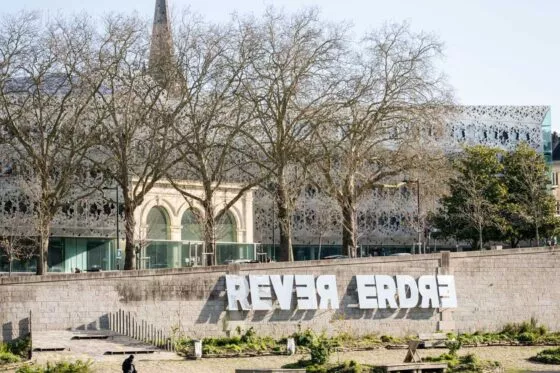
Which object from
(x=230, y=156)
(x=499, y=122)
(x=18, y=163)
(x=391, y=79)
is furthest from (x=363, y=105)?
(x=499, y=122)

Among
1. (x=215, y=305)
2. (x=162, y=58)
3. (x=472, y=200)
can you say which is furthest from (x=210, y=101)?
(x=472, y=200)

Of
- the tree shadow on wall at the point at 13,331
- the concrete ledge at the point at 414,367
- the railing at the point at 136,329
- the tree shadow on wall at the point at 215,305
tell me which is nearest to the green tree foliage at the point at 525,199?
the tree shadow on wall at the point at 215,305

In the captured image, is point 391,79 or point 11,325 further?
point 391,79

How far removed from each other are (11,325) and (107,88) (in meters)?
22.1

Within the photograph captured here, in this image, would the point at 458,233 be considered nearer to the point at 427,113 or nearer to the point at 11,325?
the point at 427,113

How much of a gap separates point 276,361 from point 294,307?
7315mm

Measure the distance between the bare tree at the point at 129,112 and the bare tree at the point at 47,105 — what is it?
105 cm

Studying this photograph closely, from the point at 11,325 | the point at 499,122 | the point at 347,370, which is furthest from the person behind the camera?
the point at 499,122

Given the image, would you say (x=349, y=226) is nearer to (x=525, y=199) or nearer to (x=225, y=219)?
(x=225, y=219)

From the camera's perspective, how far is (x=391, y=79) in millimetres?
77688

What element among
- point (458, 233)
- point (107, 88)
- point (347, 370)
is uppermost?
point (107, 88)

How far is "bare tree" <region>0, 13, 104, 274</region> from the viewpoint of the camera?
72.8 m

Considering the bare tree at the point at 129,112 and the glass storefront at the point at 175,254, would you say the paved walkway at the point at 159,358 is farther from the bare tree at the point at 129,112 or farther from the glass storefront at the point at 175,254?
the glass storefront at the point at 175,254

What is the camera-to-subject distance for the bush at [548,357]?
202 ft
